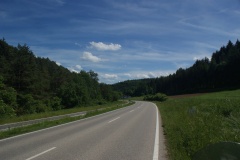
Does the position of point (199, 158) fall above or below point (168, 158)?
above

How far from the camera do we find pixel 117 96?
143 m

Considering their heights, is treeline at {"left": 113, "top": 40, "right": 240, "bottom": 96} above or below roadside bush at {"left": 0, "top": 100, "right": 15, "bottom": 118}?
above

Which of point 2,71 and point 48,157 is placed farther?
point 2,71

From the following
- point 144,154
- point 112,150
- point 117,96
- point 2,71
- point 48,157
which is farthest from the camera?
point 117,96

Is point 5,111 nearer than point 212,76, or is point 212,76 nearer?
point 5,111

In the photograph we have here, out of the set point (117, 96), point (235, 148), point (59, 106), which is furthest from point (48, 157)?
point (117, 96)

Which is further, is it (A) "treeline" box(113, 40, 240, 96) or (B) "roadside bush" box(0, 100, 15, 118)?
(A) "treeline" box(113, 40, 240, 96)

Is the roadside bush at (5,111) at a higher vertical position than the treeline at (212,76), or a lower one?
lower

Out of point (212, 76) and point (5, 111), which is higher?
point (212, 76)

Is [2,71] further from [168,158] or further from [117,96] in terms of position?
[117,96]

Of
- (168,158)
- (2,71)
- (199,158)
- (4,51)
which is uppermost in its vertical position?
(4,51)

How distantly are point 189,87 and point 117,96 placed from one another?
3569cm

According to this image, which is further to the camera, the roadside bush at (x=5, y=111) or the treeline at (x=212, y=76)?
the treeline at (x=212, y=76)

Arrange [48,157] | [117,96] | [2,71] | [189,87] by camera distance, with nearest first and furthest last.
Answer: [48,157] < [2,71] < [189,87] < [117,96]
